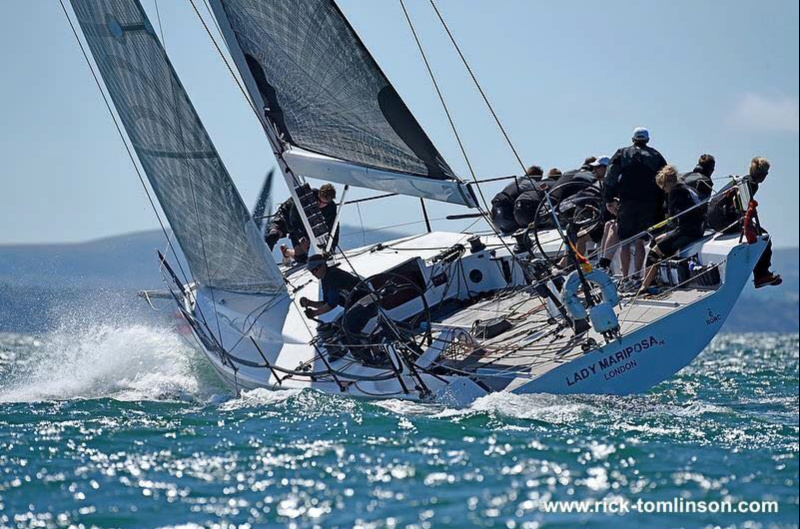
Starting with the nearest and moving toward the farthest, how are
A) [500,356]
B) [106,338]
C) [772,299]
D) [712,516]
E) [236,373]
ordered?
[712,516] < [500,356] < [236,373] < [106,338] < [772,299]

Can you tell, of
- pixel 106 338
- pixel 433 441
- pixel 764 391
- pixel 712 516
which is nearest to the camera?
pixel 712 516

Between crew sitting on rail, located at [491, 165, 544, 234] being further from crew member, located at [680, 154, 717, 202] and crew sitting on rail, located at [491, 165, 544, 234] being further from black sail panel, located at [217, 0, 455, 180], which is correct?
black sail panel, located at [217, 0, 455, 180]

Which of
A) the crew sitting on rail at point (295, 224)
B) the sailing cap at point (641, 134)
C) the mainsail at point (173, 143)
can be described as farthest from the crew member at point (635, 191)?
the mainsail at point (173, 143)

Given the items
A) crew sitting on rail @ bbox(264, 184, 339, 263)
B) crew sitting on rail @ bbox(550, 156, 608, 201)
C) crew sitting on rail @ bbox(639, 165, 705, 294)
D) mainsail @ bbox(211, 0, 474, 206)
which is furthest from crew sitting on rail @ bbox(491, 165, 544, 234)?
mainsail @ bbox(211, 0, 474, 206)

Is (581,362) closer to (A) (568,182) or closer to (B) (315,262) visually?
(B) (315,262)

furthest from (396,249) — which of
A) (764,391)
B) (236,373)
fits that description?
(764,391)

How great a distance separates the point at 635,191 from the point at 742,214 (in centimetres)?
92

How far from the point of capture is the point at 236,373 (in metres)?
11.1

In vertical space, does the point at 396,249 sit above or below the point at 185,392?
above

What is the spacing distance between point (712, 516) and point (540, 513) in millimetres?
878

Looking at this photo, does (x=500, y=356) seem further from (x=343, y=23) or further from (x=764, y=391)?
(x=764, y=391)

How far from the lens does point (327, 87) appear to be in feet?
35.6

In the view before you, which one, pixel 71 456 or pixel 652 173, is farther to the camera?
pixel 652 173

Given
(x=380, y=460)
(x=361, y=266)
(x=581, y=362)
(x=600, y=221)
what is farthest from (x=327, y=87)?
(x=380, y=460)
